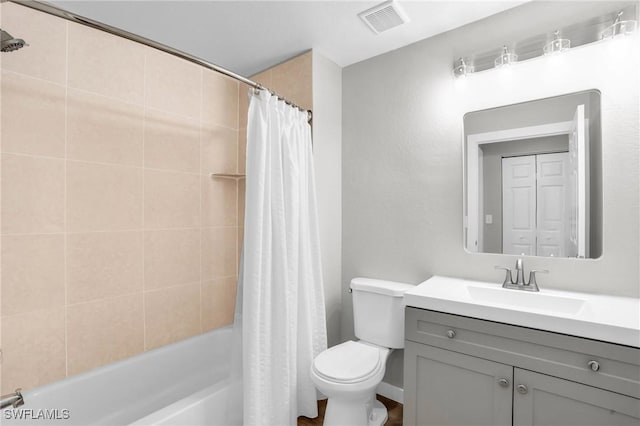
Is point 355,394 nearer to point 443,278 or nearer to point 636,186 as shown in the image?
point 443,278

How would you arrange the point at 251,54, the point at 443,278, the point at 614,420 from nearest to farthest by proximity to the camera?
the point at 614,420 → the point at 443,278 → the point at 251,54

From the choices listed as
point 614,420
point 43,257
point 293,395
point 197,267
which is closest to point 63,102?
point 43,257

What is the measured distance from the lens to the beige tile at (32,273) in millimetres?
1570

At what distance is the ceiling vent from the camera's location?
1773 mm

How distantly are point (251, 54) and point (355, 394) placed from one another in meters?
2.30

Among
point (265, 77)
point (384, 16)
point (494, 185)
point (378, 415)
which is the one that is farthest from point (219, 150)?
point (378, 415)

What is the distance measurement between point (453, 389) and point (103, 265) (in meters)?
2.02

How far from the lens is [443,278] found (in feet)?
6.43

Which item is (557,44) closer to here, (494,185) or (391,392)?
(494,185)

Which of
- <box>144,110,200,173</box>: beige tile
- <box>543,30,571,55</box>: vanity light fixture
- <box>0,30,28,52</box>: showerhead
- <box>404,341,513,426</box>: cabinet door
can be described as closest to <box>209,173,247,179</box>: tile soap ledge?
<box>144,110,200,173</box>: beige tile

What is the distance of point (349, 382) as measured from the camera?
164 cm

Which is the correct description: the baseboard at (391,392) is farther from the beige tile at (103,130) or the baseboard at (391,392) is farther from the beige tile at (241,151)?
the beige tile at (103,130)

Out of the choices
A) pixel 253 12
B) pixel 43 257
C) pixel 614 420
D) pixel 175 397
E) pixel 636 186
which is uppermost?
pixel 253 12

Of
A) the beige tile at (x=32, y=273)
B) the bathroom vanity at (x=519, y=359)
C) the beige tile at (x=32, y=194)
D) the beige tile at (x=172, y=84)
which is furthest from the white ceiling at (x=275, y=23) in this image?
the bathroom vanity at (x=519, y=359)
